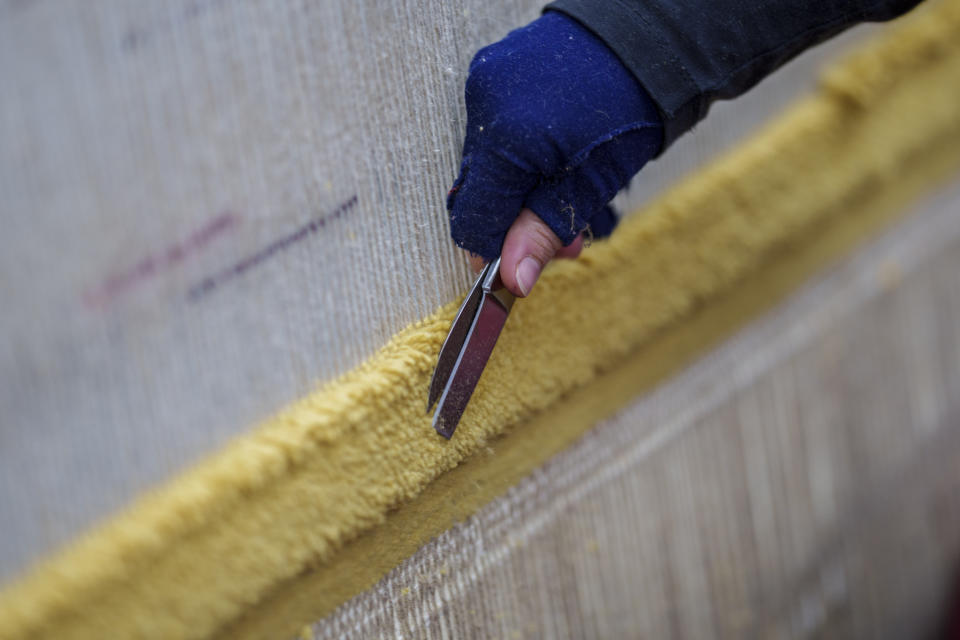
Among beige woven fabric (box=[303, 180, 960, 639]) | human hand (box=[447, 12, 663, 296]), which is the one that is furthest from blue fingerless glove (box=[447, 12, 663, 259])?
beige woven fabric (box=[303, 180, 960, 639])

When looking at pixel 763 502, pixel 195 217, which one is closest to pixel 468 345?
pixel 195 217

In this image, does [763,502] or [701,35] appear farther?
[763,502]

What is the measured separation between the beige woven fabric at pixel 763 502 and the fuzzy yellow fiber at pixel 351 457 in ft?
0.19

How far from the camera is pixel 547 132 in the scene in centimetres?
42

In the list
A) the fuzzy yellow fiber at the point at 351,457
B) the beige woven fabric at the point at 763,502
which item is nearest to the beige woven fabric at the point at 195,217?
the fuzzy yellow fiber at the point at 351,457

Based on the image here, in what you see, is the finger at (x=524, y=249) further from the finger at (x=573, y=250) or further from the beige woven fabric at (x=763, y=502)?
the beige woven fabric at (x=763, y=502)

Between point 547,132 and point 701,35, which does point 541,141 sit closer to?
point 547,132

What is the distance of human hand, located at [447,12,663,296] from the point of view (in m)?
0.43

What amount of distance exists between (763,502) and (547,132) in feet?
1.92

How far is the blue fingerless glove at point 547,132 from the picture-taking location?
16.8 inches

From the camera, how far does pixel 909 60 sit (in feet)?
2.77

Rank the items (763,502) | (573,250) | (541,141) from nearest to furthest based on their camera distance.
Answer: (541,141)
(573,250)
(763,502)

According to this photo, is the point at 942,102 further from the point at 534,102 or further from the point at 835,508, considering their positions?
the point at 534,102

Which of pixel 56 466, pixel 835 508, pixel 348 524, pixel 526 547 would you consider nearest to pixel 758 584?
pixel 835 508
